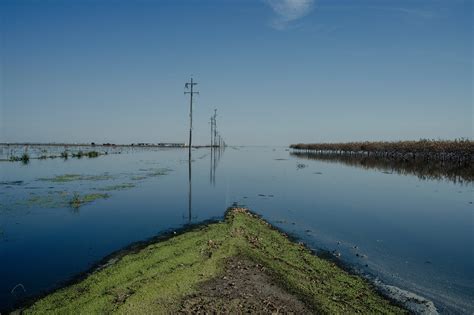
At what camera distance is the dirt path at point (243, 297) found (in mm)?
7047

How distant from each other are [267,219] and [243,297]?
947cm

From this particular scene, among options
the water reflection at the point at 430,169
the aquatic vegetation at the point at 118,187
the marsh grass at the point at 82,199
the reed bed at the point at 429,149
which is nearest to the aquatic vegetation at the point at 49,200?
the marsh grass at the point at 82,199

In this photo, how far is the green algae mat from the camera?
23.8ft

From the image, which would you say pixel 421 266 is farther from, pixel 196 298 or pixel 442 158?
pixel 442 158

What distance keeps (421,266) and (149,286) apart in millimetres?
8503

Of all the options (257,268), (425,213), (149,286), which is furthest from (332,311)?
(425,213)

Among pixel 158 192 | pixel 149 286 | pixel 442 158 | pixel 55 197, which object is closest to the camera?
pixel 149 286

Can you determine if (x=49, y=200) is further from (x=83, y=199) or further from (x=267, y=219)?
(x=267, y=219)

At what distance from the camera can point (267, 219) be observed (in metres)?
16.9

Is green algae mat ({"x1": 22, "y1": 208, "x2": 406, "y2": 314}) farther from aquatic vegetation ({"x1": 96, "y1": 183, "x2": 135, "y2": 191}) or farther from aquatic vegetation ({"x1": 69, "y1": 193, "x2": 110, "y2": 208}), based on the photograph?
aquatic vegetation ({"x1": 96, "y1": 183, "x2": 135, "y2": 191})

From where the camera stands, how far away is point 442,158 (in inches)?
2741

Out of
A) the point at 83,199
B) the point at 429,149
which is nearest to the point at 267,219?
the point at 83,199

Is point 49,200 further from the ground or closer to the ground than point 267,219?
further from the ground

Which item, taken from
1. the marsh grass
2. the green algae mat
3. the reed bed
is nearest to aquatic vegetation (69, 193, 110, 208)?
the marsh grass
